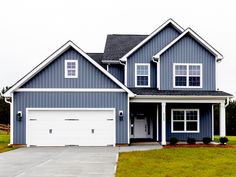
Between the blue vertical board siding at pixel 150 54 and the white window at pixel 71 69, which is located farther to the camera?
the blue vertical board siding at pixel 150 54

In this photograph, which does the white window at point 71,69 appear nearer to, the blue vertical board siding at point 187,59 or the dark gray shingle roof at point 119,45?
the dark gray shingle roof at point 119,45

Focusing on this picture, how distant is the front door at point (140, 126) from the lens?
29156mm

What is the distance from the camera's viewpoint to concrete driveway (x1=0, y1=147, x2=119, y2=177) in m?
13.6

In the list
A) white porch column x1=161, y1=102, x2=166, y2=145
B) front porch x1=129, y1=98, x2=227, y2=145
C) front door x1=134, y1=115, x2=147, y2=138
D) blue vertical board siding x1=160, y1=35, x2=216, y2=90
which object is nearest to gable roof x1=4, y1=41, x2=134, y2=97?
white porch column x1=161, y1=102, x2=166, y2=145

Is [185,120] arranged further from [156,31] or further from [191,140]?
[156,31]

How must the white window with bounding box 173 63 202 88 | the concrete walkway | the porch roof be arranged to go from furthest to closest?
the white window with bounding box 173 63 202 88
the porch roof
the concrete walkway

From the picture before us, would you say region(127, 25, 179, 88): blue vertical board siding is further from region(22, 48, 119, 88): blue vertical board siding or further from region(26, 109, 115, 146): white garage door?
region(26, 109, 115, 146): white garage door

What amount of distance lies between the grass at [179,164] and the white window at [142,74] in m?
8.21

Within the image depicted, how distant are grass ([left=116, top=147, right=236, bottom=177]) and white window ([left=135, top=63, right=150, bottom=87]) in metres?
8.21

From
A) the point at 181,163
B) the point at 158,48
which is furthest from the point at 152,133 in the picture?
the point at 181,163

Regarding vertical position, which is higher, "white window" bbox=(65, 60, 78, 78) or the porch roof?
"white window" bbox=(65, 60, 78, 78)

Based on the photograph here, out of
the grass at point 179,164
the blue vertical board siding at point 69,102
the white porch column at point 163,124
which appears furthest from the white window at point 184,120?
the grass at point 179,164

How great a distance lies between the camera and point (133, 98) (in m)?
25.6

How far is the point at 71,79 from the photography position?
2514 cm
